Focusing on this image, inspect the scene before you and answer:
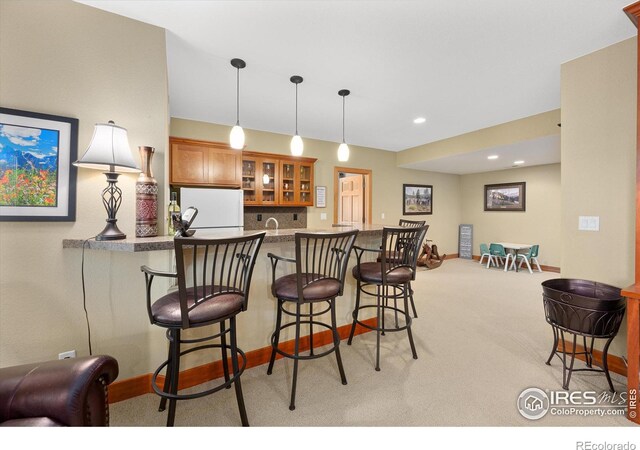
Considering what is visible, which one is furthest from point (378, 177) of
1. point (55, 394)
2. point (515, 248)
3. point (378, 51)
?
point (55, 394)

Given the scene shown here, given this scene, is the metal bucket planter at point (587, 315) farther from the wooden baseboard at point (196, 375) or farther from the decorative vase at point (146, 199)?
the decorative vase at point (146, 199)

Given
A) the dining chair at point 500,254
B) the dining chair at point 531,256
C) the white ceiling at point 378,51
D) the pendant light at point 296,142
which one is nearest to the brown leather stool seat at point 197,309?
the pendant light at point 296,142

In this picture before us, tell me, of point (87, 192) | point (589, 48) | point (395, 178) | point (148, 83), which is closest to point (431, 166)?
point (395, 178)

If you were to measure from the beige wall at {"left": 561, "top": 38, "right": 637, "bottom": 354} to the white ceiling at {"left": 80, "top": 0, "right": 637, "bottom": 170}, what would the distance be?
8.1 inches

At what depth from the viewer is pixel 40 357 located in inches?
65.1

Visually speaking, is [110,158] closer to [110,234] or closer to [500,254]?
[110,234]

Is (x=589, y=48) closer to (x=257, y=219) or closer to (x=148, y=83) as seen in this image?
(x=148, y=83)

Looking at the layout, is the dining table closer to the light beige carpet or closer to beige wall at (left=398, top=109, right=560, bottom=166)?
beige wall at (left=398, top=109, right=560, bottom=166)

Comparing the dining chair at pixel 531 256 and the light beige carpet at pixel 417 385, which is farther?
the dining chair at pixel 531 256

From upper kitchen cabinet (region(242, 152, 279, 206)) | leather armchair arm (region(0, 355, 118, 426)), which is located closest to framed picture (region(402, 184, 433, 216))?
upper kitchen cabinet (region(242, 152, 279, 206))

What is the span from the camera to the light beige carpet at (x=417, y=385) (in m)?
1.66

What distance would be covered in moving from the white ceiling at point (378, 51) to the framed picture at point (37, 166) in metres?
0.88

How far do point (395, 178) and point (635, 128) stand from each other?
414 centimetres
